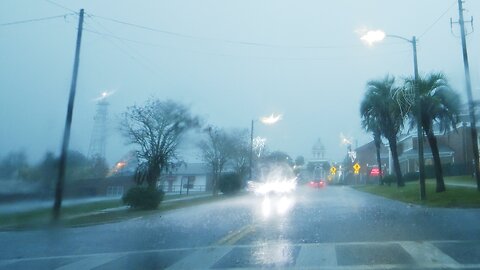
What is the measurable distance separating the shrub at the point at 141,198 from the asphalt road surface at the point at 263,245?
10.2m

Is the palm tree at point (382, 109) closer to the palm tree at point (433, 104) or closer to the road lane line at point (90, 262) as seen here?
the palm tree at point (433, 104)

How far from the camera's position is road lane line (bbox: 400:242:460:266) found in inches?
384

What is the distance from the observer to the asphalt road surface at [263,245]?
10383 mm

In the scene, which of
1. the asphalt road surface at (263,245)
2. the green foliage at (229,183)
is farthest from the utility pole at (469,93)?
the green foliage at (229,183)

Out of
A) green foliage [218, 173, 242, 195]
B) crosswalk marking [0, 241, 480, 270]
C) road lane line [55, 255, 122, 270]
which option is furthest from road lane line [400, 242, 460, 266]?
green foliage [218, 173, 242, 195]

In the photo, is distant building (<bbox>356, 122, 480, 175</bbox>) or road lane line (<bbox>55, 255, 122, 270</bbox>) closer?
road lane line (<bbox>55, 255, 122, 270</bbox>)

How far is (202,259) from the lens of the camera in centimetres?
1119

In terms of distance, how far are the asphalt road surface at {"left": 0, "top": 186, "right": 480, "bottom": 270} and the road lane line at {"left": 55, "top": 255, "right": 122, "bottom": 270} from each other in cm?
2

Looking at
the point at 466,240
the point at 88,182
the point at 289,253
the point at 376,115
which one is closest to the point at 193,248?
the point at 289,253

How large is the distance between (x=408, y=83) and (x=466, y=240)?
75.9 feet

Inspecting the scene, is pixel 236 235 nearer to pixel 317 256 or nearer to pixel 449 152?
pixel 317 256

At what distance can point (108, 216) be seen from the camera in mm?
25688

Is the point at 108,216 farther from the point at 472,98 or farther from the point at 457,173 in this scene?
the point at 457,173

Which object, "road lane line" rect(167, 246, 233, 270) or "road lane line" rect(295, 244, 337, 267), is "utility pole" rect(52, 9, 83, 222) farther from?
"road lane line" rect(295, 244, 337, 267)
